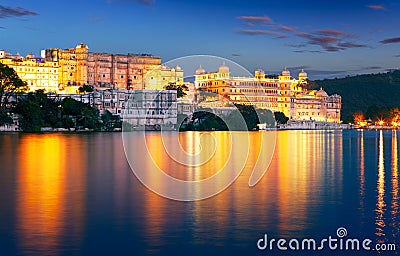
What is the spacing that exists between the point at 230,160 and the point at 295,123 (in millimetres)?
84543

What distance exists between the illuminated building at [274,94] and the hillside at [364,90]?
12414 millimetres

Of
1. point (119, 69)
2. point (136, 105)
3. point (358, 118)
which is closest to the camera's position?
point (136, 105)

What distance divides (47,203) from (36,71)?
78.3 m

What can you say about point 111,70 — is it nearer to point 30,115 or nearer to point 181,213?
point 30,115

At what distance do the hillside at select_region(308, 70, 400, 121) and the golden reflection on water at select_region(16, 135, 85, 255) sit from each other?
120 metres

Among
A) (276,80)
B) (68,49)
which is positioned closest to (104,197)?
(68,49)

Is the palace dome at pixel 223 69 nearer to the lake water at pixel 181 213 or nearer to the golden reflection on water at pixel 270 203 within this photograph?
the golden reflection on water at pixel 270 203

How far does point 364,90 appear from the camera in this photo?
514 ft

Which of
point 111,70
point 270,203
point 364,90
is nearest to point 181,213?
point 270,203

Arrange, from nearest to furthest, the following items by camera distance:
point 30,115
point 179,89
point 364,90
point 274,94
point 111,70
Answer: point 30,115, point 179,89, point 111,70, point 274,94, point 364,90

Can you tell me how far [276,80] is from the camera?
124m

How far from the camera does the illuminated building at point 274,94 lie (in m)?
114

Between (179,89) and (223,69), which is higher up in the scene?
(223,69)

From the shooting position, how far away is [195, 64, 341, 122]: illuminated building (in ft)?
375
